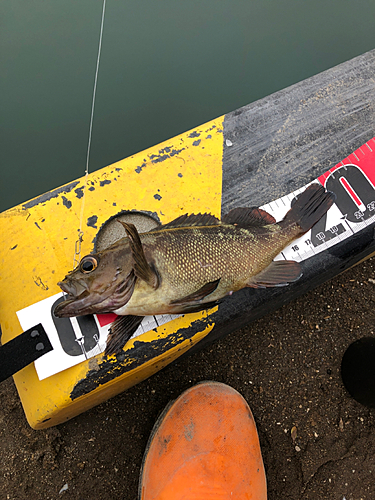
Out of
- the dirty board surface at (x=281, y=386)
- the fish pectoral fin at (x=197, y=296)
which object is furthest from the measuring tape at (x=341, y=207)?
the fish pectoral fin at (x=197, y=296)

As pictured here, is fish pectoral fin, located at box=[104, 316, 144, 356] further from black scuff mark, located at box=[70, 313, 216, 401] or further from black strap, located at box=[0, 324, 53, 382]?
black strap, located at box=[0, 324, 53, 382]

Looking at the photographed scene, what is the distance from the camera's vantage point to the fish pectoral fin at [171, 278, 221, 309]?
1.72 meters

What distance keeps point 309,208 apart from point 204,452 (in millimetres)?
1879

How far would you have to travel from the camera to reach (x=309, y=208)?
2.12 m

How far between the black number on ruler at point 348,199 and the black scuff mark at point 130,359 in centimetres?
105

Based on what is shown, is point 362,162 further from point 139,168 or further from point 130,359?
point 130,359

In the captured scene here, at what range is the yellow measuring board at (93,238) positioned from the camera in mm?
1996

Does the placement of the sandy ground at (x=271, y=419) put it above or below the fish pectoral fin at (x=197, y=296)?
below

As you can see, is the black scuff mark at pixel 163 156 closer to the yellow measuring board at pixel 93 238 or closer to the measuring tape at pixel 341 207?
the yellow measuring board at pixel 93 238

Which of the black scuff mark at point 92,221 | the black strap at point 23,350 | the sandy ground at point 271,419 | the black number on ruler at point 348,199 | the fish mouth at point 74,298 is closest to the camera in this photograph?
the fish mouth at point 74,298

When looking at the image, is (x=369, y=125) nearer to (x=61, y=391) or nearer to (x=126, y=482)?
(x=61, y=391)

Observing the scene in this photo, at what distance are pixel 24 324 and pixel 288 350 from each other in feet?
6.69

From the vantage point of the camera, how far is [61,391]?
1976 millimetres

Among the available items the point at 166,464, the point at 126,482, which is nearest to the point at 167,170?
the point at 166,464
